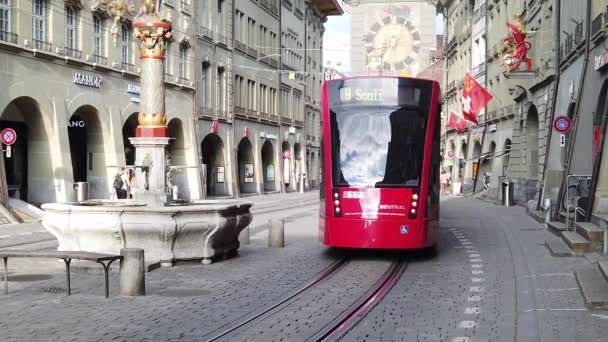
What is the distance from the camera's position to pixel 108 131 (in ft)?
125

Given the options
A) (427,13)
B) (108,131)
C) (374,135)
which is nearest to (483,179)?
(108,131)

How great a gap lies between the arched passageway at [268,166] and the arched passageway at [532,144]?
2665cm

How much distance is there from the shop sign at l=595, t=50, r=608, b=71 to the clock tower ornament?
3979 inches

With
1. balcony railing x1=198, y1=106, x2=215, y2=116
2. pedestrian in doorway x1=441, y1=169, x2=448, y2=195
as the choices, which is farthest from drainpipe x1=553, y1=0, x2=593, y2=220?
pedestrian in doorway x1=441, y1=169, x2=448, y2=195

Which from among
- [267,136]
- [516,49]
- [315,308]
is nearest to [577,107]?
[516,49]

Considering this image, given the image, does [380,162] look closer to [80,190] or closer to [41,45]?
[41,45]

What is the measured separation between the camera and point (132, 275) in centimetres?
1139

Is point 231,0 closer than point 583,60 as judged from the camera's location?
No

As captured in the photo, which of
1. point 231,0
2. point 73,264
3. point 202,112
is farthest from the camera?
point 231,0

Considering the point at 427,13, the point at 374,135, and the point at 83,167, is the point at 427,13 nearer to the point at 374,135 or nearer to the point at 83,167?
the point at 83,167

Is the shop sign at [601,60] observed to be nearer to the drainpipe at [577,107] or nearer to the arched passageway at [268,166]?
the drainpipe at [577,107]

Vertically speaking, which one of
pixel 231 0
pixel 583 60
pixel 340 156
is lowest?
pixel 340 156

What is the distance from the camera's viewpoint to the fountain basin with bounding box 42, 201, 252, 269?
14.3 metres

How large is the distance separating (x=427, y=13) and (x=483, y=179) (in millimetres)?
69115
